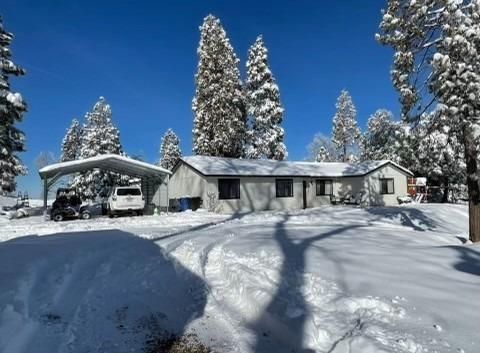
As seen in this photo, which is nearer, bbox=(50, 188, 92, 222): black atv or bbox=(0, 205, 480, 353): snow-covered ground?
bbox=(0, 205, 480, 353): snow-covered ground

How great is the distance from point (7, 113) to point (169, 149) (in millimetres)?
35906

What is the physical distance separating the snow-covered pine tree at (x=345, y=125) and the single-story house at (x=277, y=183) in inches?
691

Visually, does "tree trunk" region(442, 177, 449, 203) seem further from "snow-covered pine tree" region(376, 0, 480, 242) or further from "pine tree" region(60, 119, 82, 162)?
"pine tree" region(60, 119, 82, 162)

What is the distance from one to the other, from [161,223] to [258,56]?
22473mm

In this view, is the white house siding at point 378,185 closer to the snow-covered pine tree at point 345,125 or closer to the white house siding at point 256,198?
the white house siding at point 256,198

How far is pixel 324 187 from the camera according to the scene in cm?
3070

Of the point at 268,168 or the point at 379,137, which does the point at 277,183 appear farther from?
the point at 379,137

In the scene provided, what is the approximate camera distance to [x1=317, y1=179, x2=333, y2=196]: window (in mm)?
30297

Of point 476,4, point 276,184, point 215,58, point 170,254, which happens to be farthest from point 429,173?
point 170,254

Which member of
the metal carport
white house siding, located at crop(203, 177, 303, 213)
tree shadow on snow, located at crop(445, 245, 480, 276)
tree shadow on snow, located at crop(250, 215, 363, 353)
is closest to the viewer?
tree shadow on snow, located at crop(250, 215, 363, 353)

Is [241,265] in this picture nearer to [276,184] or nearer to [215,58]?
[276,184]

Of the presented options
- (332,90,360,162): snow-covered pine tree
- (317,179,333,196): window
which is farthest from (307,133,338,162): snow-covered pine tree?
(317,179,333,196): window

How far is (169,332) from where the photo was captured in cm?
538

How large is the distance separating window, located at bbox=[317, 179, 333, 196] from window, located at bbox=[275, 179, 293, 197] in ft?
10.4
